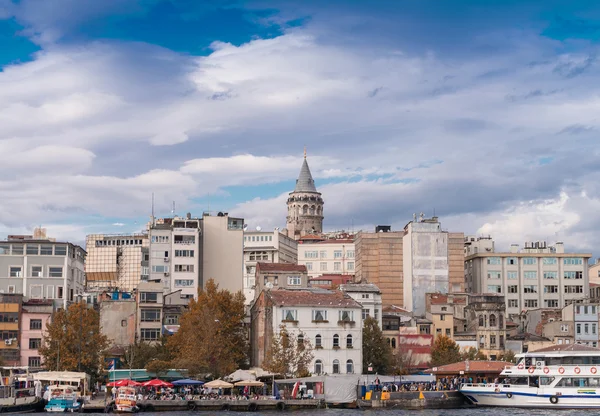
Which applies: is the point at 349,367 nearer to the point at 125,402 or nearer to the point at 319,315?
the point at 319,315

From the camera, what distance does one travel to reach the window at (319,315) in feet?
322

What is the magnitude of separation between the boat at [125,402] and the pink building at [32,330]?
1010 inches

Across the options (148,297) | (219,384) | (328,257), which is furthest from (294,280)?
(328,257)

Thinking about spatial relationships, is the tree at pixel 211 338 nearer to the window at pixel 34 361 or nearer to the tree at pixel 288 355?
the tree at pixel 288 355

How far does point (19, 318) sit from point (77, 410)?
1024 inches

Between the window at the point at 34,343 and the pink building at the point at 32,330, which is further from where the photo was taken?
the window at the point at 34,343

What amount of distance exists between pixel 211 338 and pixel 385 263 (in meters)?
60.1

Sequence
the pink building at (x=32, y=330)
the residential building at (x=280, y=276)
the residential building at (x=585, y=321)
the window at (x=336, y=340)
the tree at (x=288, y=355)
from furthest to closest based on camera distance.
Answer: the residential building at (x=585, y=321), the residential building at (x=280, y=276), the pink building at (x=32, y=330), the window at (x=336, y=340), the tree at (x=288, y=355)

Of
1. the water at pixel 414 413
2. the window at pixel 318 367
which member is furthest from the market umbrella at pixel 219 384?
the window at pixel 318 367

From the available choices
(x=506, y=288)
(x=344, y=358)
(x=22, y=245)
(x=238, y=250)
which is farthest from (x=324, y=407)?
(x=506, y=288)

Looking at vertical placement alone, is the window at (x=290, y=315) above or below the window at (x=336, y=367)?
above

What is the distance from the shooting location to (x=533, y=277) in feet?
507

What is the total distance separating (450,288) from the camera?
14762cm

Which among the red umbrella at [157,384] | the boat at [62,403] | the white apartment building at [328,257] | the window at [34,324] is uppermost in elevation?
the white apartment building at [328,257]
